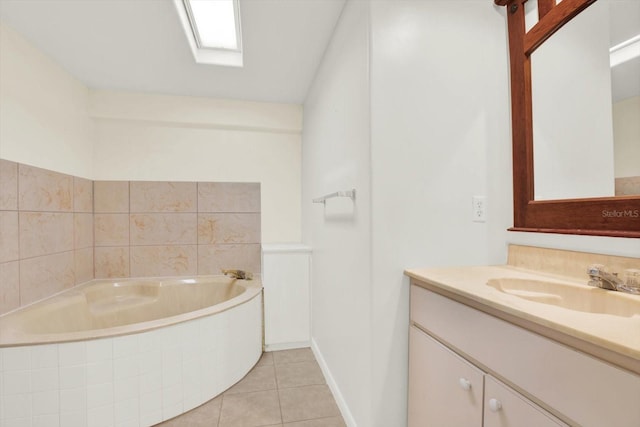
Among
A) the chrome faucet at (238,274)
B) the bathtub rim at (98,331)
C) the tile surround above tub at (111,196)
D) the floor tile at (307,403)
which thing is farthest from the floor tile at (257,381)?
the tile surround above tub at (111,196)

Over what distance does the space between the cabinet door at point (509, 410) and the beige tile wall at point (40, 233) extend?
2.51 m

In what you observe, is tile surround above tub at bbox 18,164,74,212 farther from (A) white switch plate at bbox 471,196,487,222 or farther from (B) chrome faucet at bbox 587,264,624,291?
(B) chrome faucet at bbox 587,264,624,291

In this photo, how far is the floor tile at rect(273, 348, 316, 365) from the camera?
228 cm

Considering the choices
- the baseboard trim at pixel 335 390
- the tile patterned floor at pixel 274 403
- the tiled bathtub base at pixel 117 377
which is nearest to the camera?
the tiled bathtub base at pixel 117 377

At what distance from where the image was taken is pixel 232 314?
6.54ft

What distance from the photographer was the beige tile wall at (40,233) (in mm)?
1752

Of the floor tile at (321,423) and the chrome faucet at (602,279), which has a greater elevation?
the chrome faucet at (602,279)

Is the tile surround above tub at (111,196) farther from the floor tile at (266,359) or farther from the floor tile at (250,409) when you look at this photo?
the floor tile at (250,409)

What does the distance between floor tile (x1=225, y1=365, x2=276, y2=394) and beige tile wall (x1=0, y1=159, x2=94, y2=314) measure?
1483mm

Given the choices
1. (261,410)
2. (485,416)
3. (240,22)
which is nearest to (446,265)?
(485,416)

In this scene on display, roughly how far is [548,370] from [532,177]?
859 millimetres

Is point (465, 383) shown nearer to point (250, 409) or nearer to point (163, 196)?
point (250, 409)

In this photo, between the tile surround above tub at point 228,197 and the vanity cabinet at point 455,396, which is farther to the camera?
the tile surround above tub at point 228,197

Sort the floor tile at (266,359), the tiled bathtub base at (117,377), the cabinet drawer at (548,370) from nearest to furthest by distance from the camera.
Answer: the cabinet drawer at (548,370), the tiled bathtub base at (117,377), the floor tile at (266,359)
